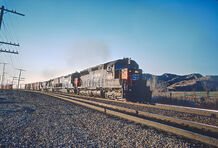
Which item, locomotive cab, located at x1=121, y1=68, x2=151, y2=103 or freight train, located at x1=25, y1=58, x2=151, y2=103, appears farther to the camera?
freight train, located at x1=25, y1=58, x2=151, y2=103

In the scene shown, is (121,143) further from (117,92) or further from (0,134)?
(117,92)

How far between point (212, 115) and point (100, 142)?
186 inches

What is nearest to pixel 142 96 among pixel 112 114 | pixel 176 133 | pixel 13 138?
pixel 112 114

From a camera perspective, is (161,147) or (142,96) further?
(142,96)

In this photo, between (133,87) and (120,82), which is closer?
(133,87)

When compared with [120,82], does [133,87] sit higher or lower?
lower

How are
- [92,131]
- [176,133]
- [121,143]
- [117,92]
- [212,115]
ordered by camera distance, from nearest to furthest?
[121,143] → [176,133] → [92,131] → [212,115] → [117,92]

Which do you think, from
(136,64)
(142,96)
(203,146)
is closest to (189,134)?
(203,146)

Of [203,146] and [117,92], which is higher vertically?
[117,92]

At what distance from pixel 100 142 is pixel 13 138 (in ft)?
6.46

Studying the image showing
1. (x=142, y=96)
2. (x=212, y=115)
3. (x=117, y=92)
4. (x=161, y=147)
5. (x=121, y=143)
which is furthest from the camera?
(x=117, y=92)

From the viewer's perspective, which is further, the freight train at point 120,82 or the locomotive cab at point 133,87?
the freight train at point 120,82

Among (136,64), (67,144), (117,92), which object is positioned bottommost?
(67,144)

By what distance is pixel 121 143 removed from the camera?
116 inches
